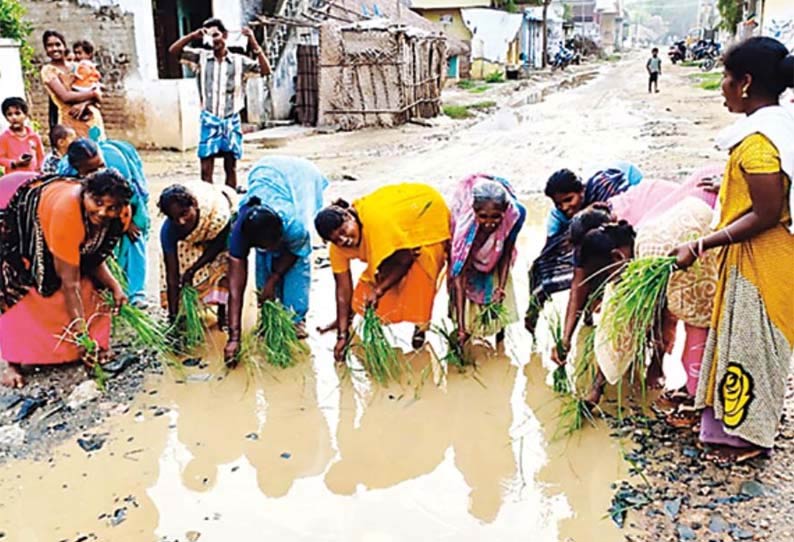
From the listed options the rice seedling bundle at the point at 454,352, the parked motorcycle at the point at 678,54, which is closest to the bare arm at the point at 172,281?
the rice seedling bundle at the point at 454,352

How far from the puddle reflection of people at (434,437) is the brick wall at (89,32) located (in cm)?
947

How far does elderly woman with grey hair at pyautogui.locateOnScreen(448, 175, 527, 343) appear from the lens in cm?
383

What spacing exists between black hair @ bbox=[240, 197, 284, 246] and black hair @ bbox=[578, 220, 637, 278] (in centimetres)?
152

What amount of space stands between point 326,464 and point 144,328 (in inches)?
54.6

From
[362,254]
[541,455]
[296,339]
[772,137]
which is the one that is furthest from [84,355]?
[772,137]

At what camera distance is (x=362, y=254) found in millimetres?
4000

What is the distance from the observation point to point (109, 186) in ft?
11.3

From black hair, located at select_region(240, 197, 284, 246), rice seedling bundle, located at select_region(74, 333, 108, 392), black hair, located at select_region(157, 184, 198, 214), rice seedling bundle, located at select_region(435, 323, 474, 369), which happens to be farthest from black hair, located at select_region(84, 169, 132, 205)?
rice seedling bundle, located at select_region(435, 323, 474, 369)

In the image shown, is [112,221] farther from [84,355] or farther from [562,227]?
[562,227]

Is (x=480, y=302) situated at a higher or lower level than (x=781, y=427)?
higher

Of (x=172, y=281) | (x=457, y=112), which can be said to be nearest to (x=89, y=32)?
(x=457, y=112)

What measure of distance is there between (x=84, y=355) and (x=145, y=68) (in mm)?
8802

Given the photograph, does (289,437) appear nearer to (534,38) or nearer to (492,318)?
(492,318)

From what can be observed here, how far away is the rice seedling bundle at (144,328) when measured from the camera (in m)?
3.97
